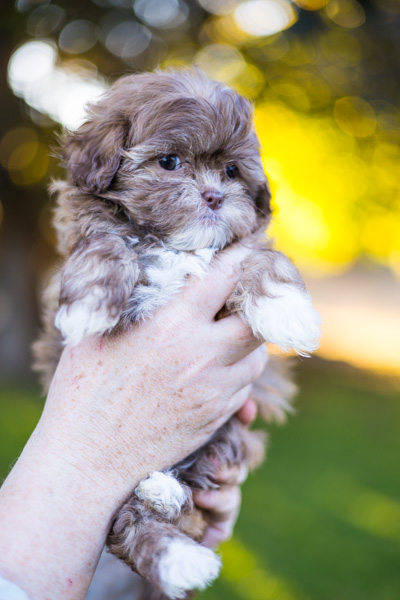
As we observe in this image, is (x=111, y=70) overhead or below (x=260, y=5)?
below

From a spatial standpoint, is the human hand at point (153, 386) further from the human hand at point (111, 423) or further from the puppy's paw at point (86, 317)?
the puppy's paw at point (86, 317)

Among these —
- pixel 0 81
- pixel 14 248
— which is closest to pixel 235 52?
pixel 0 81

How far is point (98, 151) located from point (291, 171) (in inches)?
345

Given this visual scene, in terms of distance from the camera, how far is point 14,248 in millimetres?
11734

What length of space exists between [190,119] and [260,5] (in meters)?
7.56

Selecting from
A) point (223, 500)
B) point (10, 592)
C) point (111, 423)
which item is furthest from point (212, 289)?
point (10, 592)

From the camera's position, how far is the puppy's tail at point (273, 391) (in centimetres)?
321

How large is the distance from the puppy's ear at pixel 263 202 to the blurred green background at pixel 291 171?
382cm

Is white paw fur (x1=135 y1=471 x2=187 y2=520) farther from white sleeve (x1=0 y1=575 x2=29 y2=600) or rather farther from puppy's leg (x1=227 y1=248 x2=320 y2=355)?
puppy's leg (x1=227 y1=248 x2=320 y2=355)

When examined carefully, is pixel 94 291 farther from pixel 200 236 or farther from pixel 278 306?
pixel 278 306

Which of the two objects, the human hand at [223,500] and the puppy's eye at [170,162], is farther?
the human hand at [223,500]

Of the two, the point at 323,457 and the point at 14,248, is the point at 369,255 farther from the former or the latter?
the point at 14,248

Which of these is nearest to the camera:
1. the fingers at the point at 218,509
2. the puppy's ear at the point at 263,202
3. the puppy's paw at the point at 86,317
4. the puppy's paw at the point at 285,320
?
the puppy's paw at the point at 86,317

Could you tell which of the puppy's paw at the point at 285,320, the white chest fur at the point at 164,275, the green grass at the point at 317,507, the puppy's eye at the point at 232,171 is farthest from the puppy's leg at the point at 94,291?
the green grass at the point at 317,507
